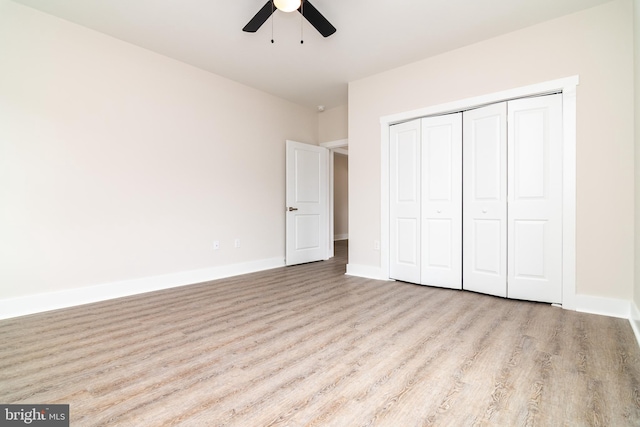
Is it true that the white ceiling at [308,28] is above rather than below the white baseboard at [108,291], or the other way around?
above

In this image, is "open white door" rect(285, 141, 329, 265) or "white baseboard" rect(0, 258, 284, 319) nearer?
"white baseboard" rect(0, 258, 284, 319)

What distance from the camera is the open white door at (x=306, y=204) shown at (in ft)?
16.9

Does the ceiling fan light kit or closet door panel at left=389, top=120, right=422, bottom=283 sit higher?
the ceiling fan light kit

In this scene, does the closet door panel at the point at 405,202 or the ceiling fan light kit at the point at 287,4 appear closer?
the ceiling fan light kit at the point at 287,4

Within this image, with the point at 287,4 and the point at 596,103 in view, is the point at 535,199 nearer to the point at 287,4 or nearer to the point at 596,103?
the point at 596,103

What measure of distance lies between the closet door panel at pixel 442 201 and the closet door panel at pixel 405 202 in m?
0.09

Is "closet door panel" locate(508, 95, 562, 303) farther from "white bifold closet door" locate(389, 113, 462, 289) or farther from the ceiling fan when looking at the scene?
the ceiling fan

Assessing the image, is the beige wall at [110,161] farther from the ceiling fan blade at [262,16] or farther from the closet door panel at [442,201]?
the closet door panel at [442,201]

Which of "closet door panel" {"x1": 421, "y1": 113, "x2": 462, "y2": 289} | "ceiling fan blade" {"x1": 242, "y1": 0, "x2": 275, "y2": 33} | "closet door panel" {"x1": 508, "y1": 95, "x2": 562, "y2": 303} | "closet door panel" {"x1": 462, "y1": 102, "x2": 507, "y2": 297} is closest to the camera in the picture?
"ceiling fan blade" {"x1": 242, "y1": 0, "x2": 275, "y2": 33}

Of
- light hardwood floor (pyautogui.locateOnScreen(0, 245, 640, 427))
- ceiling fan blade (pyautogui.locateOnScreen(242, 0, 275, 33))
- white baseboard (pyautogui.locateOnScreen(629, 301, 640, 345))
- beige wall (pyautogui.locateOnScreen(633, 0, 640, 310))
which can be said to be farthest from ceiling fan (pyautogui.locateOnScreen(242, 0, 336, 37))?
white baseboard (pyautogui.locateOnScreen(629, 301, 640, 345))

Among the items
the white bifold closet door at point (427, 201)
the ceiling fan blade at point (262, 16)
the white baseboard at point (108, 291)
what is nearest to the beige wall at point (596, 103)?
the white bifold closet door at point (427, 201)

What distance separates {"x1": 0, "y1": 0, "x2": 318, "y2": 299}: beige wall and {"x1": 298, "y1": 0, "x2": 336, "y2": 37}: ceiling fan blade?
2.11 m

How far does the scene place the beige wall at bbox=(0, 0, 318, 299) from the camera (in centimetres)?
277

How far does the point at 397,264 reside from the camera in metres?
4.04
